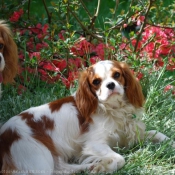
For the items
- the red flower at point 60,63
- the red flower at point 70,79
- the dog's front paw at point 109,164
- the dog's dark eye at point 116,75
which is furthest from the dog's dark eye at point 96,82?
the red flower at point 60,63

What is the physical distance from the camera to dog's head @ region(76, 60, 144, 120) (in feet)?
12.9

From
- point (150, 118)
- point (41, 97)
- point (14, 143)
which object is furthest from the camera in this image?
point (41, 97)

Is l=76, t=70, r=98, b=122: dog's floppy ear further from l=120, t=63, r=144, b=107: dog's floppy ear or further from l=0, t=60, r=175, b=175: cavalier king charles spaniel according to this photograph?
l=120, t=63, r=144, b=107: dog's floppy ear

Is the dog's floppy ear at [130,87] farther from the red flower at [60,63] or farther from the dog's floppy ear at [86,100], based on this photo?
the red flower at [60,63]

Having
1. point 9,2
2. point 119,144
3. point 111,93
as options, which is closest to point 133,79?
point 111,93

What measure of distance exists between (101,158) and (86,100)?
1.65 ft

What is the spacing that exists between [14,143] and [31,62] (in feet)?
4.56

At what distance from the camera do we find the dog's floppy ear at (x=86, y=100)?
4.05 m

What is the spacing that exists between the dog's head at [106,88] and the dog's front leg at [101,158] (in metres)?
0.27

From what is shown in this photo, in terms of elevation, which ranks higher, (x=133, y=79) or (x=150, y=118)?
(x=133, y=79)

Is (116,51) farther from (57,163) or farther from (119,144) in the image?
(57,163)

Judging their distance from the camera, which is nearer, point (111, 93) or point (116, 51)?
point (111, 93)

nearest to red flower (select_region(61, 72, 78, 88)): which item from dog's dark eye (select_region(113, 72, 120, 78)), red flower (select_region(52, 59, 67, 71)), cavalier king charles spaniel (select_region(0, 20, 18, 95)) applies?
red flower (select_region(52, 59, 67, 71))

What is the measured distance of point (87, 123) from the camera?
4.10m
